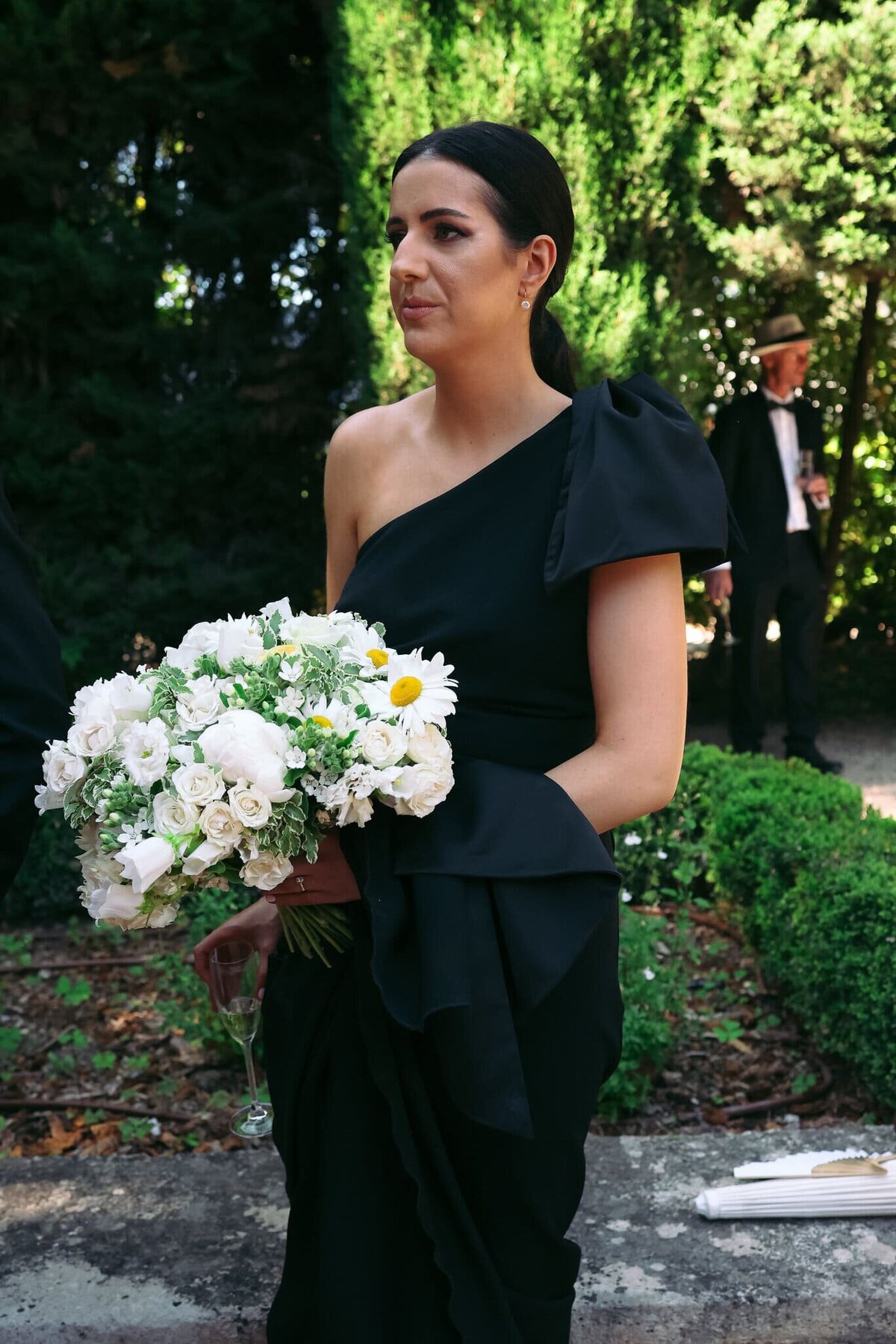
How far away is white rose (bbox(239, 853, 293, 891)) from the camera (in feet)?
5.35

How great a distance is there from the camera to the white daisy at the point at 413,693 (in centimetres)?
164

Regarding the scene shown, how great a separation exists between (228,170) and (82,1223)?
250 inches

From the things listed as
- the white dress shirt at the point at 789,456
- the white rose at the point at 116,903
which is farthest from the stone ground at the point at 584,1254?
the white dress shirt at the point at 789,456

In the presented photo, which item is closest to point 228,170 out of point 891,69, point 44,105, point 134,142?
point 134,142

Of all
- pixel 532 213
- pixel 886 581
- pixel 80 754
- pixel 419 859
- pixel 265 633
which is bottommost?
pixel 419 859

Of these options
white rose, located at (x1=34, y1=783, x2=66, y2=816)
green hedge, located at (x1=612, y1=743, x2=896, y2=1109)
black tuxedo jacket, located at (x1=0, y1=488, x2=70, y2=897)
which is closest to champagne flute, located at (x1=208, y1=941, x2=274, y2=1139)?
black tuxedo jacket, located at (x1=0, y1=488, x2=70, y2=897)

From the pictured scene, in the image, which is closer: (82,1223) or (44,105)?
(82,1223)

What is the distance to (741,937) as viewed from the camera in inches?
203

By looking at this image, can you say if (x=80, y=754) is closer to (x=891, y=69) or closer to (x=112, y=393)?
(x=112, y=393)

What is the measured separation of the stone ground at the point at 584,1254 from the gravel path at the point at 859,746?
16.5 feet

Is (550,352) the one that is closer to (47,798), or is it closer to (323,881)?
(323,881)

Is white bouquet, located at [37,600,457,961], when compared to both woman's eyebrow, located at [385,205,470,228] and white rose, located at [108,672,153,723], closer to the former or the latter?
white rose, located at [108,672,153,723]

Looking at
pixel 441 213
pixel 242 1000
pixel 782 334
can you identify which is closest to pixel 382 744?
pixel 441 213

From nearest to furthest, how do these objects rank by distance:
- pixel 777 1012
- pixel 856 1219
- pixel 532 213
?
pixel 532 213 → pixel 856 1219 → pixel 777 1012
